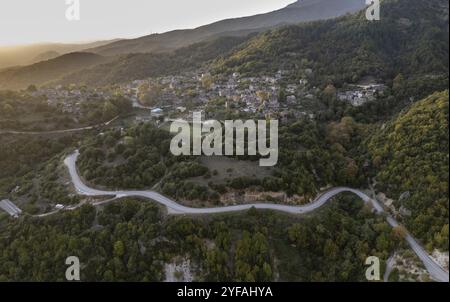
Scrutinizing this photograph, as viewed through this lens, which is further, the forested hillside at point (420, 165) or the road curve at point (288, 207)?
the forested hillside at point (420, 165)

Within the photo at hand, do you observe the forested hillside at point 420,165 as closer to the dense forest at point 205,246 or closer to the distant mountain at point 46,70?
the dense forest at point 205,246

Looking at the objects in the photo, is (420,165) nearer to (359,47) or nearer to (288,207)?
(288,207)

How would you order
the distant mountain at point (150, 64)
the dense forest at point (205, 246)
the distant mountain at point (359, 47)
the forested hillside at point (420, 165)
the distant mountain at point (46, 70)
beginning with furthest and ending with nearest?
1. the distant mountain at point (46, 70)
2. the distant mountain at point (150, 64)
3. the distant mountain at point (359, 47)
4. the forested hillside at point (420, 165)
5. the dense forest at point (205, 246)

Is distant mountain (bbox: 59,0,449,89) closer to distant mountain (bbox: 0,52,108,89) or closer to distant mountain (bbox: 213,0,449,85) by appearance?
distant mountain (bbox: 213,0,449,85)

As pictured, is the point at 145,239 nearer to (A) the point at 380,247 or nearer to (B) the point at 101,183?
(B) the point at 101,183

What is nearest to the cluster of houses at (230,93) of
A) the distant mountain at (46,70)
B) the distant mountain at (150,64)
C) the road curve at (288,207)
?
the road curve at (288,207)

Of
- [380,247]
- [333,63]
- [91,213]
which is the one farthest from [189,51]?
[380,247]

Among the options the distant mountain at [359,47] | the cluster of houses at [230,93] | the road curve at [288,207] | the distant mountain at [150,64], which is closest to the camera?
the road curve at [288,207]

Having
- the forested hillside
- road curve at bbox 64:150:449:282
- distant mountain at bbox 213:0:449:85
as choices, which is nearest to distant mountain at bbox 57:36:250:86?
distant mountain at bbox 213:0:449:85

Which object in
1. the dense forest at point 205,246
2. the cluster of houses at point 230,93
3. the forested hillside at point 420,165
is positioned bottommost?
the dense forest at point 205,246
